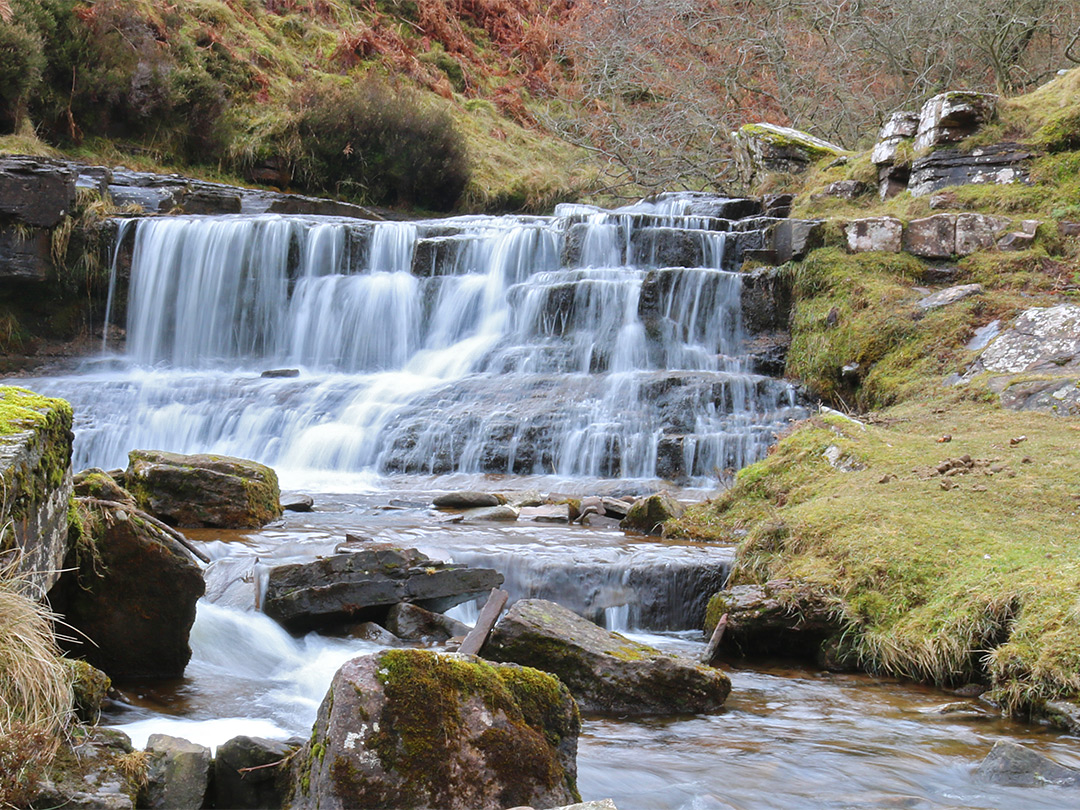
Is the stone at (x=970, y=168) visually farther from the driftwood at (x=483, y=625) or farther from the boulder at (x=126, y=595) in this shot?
the boulder at (x=126, y=595)

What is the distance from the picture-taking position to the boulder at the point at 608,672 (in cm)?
393

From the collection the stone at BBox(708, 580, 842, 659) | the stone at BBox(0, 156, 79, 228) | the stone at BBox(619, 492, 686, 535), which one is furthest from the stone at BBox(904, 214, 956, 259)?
the stone at BBox(0, 156, 79, 228)

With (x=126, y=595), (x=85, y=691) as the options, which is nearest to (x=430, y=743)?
(x=85, y=691)

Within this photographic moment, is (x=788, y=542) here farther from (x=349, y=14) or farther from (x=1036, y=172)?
(x=349, y=14)

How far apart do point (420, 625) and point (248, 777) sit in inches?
88.9

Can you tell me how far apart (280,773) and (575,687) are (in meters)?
1.60

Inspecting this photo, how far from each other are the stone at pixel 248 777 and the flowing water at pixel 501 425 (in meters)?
0.66

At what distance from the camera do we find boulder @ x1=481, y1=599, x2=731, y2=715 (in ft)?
12.9

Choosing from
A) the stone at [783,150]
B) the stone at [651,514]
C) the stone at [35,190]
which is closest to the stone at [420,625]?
the stone at [651,514]

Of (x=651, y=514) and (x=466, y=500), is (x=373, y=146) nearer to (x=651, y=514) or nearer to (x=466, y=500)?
(x=466, y=500)

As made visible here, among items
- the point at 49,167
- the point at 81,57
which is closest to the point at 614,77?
the point at 81,57

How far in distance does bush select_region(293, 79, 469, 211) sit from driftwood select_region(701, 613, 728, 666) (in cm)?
1641

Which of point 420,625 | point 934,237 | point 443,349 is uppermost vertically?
point 934,237

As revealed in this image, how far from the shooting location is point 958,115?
42.1ft
